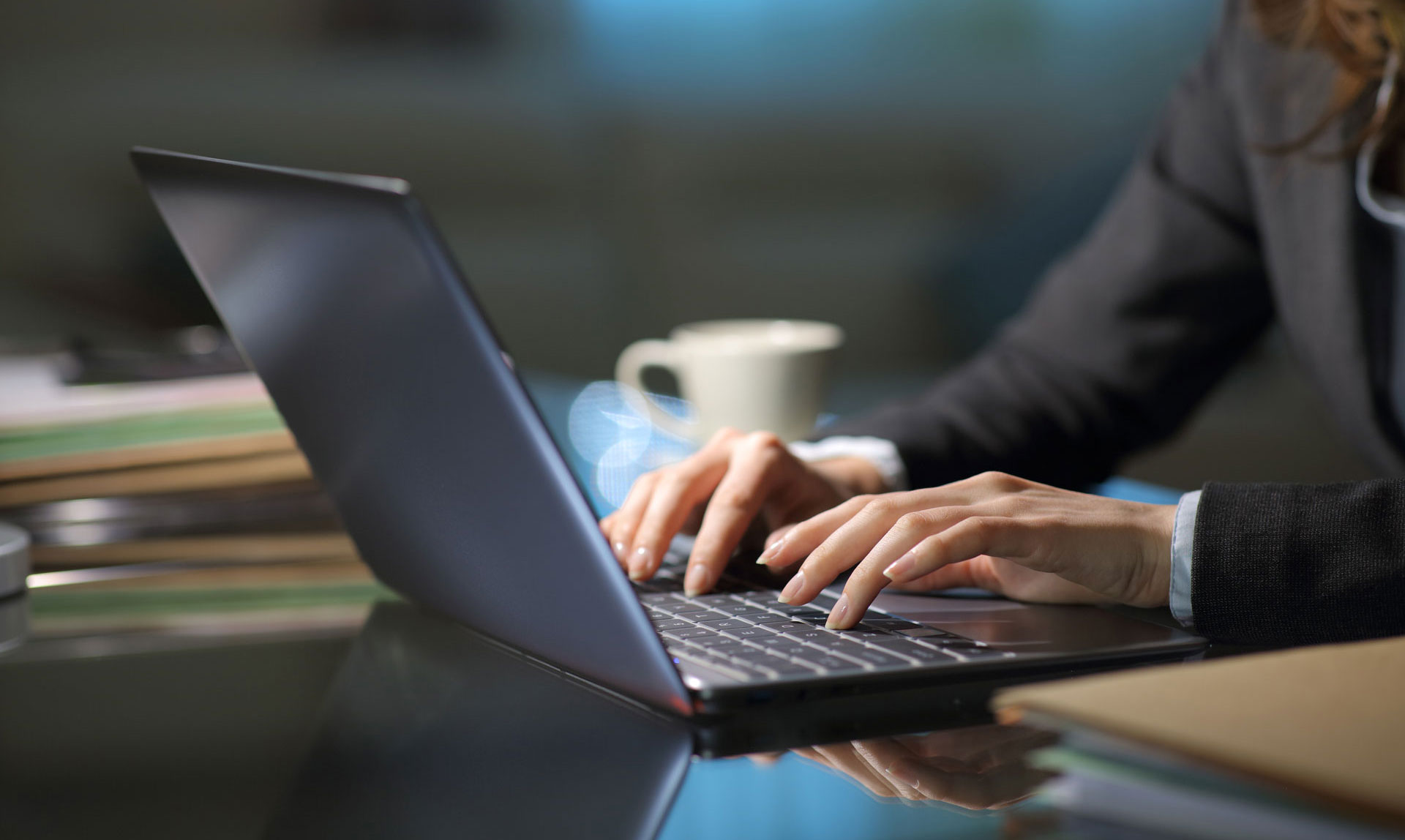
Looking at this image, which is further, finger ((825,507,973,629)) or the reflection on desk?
finger ((825,507,973,629))

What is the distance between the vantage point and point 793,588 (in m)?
0.51

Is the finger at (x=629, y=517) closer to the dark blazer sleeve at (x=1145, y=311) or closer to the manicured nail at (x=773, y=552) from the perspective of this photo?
the manicured nail at (x=773, y=552)

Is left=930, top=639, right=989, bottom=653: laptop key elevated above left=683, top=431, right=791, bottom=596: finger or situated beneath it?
elevated above

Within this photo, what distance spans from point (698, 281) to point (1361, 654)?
6.87ft

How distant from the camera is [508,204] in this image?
2184mm

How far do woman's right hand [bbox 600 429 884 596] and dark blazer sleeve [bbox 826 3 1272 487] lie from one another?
15.4 inches

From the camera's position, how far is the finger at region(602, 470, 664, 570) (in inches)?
24.3

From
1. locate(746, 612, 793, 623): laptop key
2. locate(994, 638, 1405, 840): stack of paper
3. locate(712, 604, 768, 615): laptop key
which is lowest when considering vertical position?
locate(712, 604, 768, 615): laptop key

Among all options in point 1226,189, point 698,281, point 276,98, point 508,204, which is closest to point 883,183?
point 698,281

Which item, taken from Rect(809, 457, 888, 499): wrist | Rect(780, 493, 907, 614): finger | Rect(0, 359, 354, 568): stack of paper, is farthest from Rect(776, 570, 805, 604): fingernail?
Rect(0, 359, 354, 568): stack of paper

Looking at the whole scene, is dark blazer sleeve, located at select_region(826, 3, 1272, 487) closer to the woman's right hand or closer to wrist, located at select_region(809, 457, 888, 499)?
wrist, located at select_region(809, 457, 888, 499)

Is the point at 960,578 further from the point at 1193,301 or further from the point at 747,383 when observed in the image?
the point at 1193,301

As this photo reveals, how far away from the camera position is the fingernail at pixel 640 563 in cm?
59

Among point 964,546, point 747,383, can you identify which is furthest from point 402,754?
point 747,383
